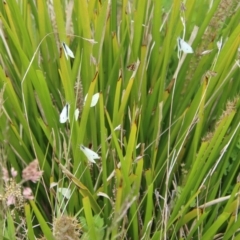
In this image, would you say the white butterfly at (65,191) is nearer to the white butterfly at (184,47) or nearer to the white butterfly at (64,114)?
the white butterfly at (64,114)


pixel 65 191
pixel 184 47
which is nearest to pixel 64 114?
pixel 65 191

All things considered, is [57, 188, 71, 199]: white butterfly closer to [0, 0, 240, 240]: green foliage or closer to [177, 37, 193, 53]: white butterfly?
[0, 0, 240, 240]: green foliage

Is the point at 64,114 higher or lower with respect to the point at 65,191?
higher

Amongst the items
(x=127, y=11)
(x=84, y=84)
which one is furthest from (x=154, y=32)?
(x=84, y=84)

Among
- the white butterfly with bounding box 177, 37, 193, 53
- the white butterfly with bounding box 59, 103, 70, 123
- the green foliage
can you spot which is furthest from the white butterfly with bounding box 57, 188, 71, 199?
the white butterfly with bounding box 177, 37, 193, 53

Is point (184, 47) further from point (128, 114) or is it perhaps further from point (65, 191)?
point (65, 191)

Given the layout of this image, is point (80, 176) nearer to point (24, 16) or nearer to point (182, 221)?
point (182, 221)

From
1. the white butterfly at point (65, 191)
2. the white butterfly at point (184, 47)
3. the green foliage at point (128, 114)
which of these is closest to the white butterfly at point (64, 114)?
the green foliage at point (128, 114)

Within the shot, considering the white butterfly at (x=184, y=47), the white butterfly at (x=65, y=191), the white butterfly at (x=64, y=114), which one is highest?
the white butterfly at (x=184, y=47)
